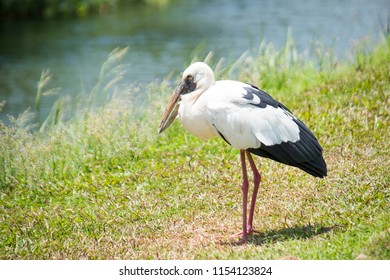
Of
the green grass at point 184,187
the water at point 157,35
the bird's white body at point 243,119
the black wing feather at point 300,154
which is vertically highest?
the bird's white body at point 243,119

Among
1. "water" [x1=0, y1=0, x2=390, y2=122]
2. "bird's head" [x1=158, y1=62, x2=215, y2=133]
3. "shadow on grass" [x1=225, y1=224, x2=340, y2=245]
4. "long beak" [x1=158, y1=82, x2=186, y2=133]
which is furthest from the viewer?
"water" [x1=0, y1=0, x2=390, y2=122]

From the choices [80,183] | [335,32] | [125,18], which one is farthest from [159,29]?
[80,183]

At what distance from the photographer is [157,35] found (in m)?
16.1

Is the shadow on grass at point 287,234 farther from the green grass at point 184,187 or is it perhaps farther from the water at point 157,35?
the water at point 157,35

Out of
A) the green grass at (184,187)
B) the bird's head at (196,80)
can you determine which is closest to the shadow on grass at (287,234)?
the green grass at (184,187)

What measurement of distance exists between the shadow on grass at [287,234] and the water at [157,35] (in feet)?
20.1

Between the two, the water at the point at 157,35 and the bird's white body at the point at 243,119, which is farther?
the water at the point at 157,35

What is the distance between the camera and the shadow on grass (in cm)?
464

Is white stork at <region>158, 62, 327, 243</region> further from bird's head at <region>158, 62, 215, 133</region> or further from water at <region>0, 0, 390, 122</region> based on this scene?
water at <region>0, 0, 390, 122</region>

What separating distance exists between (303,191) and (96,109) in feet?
9.87

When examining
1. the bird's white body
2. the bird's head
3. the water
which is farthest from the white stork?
the water

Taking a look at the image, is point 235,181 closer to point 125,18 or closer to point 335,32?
point 335,32

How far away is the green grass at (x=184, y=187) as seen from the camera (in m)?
4.73

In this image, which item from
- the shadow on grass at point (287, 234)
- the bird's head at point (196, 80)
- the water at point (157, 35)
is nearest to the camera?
the shadow on grass at point (287, 234)
